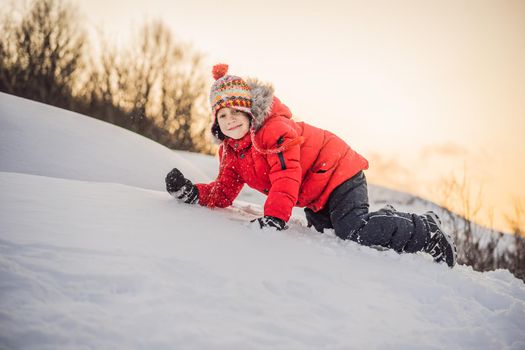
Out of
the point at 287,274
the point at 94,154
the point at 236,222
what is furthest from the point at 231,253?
the point at 94,154

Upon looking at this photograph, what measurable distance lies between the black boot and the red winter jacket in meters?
0.57

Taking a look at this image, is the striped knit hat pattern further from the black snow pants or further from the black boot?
the black boot

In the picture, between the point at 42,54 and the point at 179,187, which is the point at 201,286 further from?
the point at 42,54

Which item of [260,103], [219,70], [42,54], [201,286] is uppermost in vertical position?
[42,54]

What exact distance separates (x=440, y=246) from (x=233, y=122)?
4.45 feet

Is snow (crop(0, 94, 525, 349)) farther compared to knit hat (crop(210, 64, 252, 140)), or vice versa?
knit hat (crop(210, 64, 252, 140))

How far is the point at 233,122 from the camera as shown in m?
2.05

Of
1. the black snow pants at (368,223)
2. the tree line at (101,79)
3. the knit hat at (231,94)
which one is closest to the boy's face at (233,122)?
the knit hat at (231,94)

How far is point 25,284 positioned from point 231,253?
624 mm

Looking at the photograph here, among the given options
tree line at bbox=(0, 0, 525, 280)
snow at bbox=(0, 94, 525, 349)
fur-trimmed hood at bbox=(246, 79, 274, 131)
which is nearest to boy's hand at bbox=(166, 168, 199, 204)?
snow at bbox=(0, 94, 525, 349)

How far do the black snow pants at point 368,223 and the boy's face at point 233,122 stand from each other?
695mm

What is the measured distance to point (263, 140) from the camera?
1967 mm

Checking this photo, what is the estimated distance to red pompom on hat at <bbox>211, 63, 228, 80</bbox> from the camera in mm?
2256

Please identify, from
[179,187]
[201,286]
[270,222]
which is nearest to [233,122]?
[179,187]
